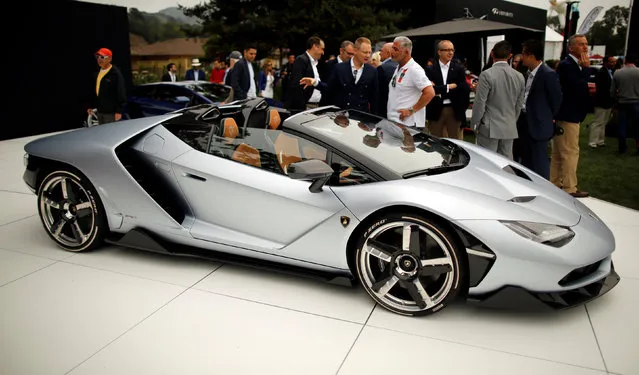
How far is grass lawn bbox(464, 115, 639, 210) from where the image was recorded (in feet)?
21.2

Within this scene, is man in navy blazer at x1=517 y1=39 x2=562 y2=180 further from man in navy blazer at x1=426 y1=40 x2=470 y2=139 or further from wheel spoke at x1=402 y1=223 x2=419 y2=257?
wheel spoke at x1=402 y1=223 x2=419 y2=257

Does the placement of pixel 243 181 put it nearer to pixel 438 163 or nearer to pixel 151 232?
pixel 151 232

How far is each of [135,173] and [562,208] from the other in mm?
2949

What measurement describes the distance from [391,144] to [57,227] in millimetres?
2729

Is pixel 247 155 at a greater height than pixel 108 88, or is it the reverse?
pixel 108 88

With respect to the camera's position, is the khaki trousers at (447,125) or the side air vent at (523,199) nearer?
the side air vent at (523,199)

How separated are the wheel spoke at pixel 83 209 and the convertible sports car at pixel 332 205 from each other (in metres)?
0.01

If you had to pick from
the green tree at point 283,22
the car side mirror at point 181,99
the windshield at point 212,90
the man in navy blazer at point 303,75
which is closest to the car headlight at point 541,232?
the man in navy blazer at point 303,75

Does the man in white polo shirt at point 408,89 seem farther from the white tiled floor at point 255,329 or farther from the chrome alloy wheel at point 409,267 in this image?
the chrome alloy wheel at point 409,267

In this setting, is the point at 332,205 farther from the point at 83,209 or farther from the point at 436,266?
the point at 83,209

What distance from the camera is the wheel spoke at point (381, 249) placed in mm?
3068

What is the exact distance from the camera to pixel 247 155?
3.50 meters

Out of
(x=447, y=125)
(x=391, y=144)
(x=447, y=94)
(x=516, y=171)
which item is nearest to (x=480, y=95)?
(x=447, y=94)

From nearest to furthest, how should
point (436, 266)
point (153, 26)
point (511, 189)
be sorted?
point (436, 266) < point (511, 189) < point (153, 26)
